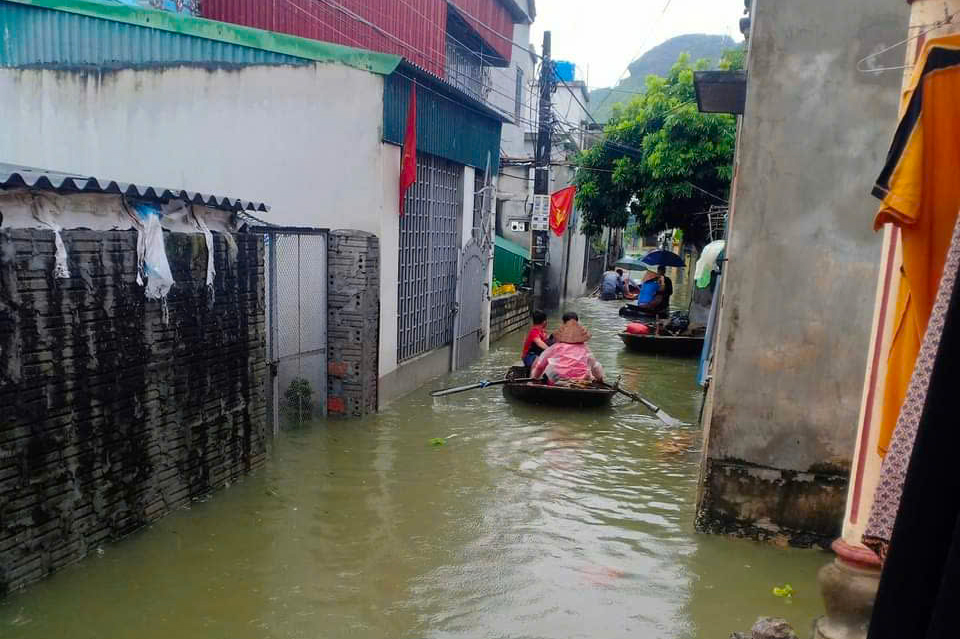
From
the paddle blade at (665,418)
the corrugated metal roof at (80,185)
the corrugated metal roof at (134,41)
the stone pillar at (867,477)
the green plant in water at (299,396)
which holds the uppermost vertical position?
the corrugated metal roof at (134,41)

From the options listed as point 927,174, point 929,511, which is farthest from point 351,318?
point 929,511

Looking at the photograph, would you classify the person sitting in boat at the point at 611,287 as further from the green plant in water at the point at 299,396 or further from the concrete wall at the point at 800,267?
the concrete wall at the point at 800,267

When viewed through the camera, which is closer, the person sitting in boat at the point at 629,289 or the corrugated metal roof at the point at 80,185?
the corrugated metal roof at the point at 80,185

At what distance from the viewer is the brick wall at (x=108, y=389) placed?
15.1 feet

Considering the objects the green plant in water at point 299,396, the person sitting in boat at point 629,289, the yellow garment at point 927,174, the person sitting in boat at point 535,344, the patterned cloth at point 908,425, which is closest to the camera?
the patterned cloth at point 908,425

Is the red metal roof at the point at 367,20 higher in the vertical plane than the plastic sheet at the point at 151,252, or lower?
higher

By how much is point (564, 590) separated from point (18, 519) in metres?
3.54

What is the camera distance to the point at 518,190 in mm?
25344

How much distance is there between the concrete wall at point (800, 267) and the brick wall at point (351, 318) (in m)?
4.58

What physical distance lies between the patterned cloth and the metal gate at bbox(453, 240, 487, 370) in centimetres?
1085

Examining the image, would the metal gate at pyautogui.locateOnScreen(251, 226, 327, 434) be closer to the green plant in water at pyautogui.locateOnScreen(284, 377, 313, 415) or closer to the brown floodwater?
the green plant in water at pyautogui.locateOnScreen(284, 377, 313, 415)

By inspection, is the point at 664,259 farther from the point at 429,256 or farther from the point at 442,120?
the point at 442,120

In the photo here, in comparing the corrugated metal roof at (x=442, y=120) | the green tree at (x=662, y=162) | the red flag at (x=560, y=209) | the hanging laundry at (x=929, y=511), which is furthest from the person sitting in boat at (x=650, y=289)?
the hanging laundry at (x=929, y=511)

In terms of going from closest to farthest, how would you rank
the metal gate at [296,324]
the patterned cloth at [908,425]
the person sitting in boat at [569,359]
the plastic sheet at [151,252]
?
the patterned cloth at [908,425]
the plastic sheet at [151,252]
the metal gate at [296,324]
the person sitting in boat at [569,359]
